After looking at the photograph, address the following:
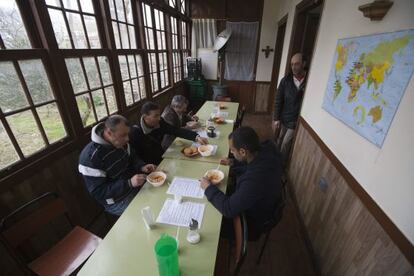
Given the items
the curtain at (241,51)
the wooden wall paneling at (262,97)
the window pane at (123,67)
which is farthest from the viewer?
the wooden wall paneling at (262,97)

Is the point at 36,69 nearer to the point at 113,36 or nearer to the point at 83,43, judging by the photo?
the point at 83,43

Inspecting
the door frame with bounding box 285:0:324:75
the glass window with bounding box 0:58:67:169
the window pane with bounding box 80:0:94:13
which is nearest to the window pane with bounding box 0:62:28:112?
the glass window with bounding box 0:58:67:169

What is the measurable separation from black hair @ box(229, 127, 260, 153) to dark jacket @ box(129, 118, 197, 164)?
3.34ft

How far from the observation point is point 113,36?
2.41 metres

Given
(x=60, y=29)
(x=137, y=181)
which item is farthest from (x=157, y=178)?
(x=60, y=29)

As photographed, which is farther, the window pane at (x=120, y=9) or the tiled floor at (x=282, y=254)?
the window pane at (x=120, y=9)

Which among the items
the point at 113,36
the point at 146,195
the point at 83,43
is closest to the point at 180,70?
the point at 113,36

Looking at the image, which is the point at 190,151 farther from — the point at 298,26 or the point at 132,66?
the point at 298,26

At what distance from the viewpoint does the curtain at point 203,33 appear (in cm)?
534

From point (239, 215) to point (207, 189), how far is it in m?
Answer: 0.27

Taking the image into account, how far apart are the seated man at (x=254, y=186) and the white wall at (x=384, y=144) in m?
0.51

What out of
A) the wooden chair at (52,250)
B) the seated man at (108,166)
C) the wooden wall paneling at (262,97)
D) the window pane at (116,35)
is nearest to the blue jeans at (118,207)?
the seated man at (108,166)

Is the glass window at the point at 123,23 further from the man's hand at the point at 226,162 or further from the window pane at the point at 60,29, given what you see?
the man's hand at the point at 226,162

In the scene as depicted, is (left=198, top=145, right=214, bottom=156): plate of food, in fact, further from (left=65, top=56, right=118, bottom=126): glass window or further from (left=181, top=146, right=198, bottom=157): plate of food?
(left=65, top=56, right=118, bottom=126): glass window
